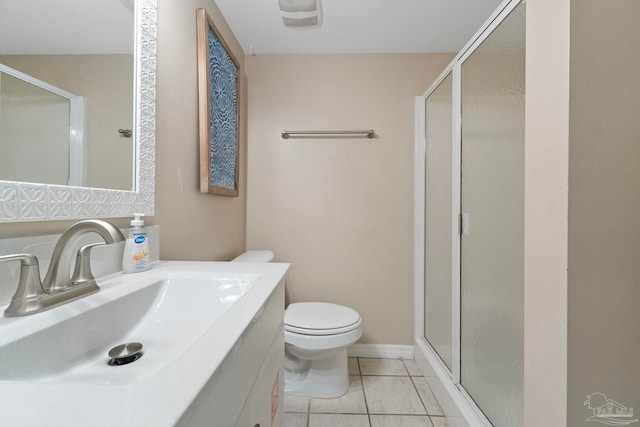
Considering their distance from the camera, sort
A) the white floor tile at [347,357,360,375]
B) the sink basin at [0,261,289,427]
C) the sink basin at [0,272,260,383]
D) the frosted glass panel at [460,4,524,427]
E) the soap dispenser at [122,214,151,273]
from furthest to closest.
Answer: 1. the white floor tile at [347,357,360,375]
2. the frosted glass panel at [460,4,524,427]
3. the soap dispenser at [122,214,151,273]
4. the sink basin at [0,272,260,383]
5. the sink basin at [0,261,289,427]

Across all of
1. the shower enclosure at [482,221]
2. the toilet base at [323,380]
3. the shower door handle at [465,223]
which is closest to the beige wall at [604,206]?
the shower enclosure at [482,221]

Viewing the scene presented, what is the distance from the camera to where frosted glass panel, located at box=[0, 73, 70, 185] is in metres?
0.53

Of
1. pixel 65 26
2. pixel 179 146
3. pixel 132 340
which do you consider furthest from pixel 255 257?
pixel 65 26

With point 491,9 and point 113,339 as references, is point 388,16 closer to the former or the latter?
point 491,9

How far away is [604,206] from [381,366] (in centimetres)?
153

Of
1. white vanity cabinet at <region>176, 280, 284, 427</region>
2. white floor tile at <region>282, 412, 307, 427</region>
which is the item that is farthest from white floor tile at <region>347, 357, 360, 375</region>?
white vanity cabinet at <region>176, 280, 284, 427</region>

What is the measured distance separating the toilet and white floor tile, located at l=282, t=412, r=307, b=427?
122mm

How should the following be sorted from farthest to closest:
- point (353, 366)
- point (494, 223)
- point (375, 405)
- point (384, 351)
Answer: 1. point (384, 351)
2. point (353, 366)
3. point (375, 405)
4. point (494, 223)

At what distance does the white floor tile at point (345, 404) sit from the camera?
1.36m

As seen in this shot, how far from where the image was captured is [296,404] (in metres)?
1.41

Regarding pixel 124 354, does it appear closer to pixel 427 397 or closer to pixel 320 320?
pixel 320 320

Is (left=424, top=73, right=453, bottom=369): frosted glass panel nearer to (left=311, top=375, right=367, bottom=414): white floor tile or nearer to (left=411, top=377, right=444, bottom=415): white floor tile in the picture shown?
(left=411, top=377, right=444, bottom=415): white floor tile

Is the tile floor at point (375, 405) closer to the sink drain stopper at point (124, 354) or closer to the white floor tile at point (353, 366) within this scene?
the white floor tile at point (353, 366)

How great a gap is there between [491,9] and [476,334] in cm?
169
